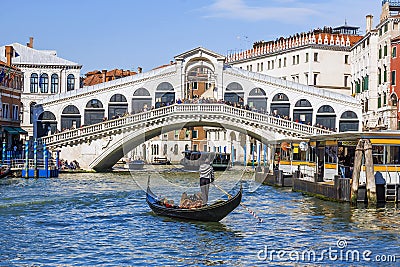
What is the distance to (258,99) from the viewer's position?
95.5ft

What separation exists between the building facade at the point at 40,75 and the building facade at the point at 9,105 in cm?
514

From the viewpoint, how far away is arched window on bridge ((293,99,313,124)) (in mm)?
28625

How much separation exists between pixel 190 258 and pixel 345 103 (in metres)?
19.6

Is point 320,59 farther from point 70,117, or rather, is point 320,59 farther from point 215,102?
point 70,117

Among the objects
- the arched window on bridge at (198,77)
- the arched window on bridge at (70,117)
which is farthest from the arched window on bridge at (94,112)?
the arched window on bridge at (198,77)

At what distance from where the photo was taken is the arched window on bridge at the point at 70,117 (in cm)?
2831

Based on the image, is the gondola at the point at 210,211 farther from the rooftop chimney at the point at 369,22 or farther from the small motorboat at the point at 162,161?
the small motorboat at the point at 162,161

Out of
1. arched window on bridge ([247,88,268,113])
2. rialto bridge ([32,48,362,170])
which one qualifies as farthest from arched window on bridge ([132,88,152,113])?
arched window on bridge ([247,88,268,113])

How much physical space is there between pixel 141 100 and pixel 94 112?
1.77 metres

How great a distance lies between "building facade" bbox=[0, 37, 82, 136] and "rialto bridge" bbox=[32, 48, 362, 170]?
571 cm

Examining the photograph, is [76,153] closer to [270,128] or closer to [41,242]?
[270,128]

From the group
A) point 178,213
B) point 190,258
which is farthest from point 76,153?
point 190,258

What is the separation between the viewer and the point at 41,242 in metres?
10.7

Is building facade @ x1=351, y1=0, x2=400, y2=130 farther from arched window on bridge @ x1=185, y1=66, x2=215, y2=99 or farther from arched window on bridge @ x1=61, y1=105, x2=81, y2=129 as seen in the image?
arched window on bridge @ x1=61, y1=105, x2=81, y2=129
